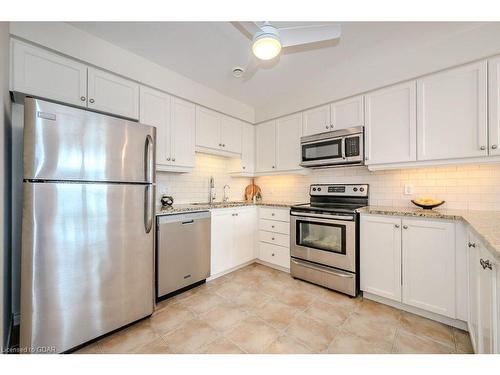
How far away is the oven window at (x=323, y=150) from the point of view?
2561 mm

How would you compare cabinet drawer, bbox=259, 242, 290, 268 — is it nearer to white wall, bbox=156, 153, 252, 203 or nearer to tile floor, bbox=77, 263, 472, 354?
tile floor, bbox=77, 263, 472, 354

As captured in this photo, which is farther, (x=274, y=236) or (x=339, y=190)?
(x=274, y=236)

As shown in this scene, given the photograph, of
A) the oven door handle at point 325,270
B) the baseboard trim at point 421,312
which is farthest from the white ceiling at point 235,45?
the baseboard trim at point 421,312

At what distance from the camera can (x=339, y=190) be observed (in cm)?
279

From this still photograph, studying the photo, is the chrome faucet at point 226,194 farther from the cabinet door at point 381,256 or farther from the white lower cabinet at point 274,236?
the cabinet door at point 381,256

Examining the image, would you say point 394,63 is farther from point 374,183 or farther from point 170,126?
point 170,126

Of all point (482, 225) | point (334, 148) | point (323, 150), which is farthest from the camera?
point (323, 150)

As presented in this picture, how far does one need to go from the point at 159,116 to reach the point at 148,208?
114cm

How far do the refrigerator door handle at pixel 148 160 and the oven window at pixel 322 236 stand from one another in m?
1.73

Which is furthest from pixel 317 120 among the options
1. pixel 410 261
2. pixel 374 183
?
pixel 410 261

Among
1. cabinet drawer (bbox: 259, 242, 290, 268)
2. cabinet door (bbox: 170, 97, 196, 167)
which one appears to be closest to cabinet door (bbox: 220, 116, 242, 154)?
cabinet door (bbox: 170, 97, 196, 167)

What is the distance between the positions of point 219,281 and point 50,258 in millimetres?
1693

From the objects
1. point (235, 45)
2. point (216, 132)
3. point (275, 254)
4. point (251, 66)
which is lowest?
point (275, 254)

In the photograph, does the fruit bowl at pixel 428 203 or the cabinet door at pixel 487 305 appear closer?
the cabinet door at pixel 487 305
